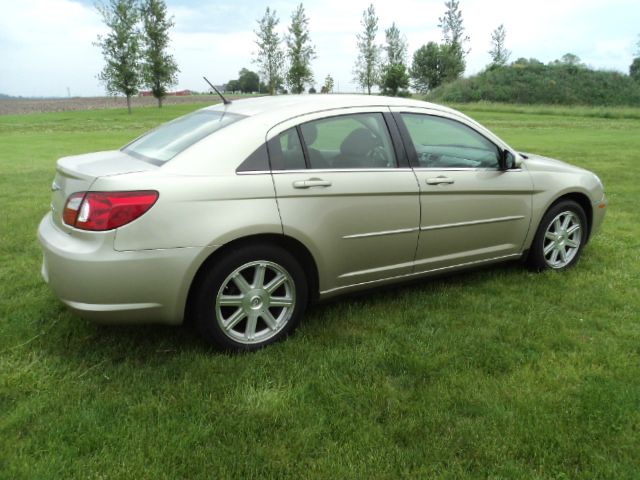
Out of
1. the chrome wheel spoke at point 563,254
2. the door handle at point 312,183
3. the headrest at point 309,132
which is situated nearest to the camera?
the door handle at point 312,183

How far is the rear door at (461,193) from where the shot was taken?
4012 mm

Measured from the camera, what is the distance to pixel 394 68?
58.1m

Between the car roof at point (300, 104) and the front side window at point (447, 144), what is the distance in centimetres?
13

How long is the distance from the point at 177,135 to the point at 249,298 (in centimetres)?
124

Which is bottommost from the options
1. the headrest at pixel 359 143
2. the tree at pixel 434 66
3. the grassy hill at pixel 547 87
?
the headrest at pixel 359 143

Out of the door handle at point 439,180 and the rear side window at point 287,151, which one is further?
the door handle at point 439,180

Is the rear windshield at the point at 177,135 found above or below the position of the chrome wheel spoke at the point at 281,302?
above

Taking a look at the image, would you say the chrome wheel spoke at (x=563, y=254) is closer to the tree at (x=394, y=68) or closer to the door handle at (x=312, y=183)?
the door handle at (x=312, y=183)

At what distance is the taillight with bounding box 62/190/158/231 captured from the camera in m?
2.94

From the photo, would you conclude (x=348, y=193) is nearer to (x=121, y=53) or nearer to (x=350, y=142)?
(x=350, y=142)

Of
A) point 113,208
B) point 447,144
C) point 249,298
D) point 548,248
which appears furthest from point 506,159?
point 113,208

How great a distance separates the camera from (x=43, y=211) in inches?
286

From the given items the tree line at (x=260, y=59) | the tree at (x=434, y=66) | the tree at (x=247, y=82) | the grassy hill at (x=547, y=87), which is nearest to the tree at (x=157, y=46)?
the tree line at (x=260, y=59)

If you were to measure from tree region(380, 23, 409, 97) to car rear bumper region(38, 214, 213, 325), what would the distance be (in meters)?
56.0
